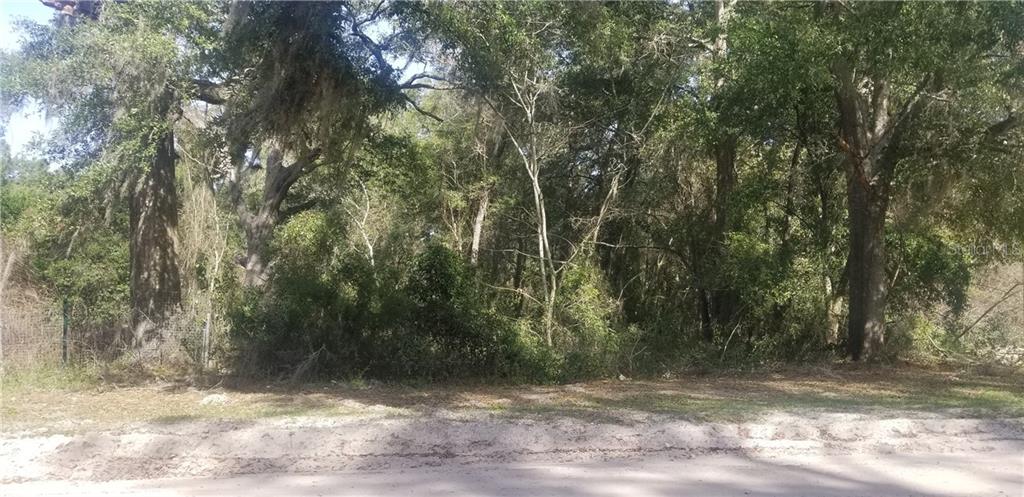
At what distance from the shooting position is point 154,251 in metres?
16.2

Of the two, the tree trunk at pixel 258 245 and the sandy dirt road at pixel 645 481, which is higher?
the tree trunk at pixel 258 245

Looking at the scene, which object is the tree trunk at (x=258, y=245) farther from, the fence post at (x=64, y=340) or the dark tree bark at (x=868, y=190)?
the dark tree bark at (x=868, y=190)

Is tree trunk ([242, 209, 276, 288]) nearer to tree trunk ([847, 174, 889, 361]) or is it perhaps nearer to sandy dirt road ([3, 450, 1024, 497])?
sandy dirt road ([3, 450, 1024, 497])

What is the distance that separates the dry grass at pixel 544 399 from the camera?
10555 mm

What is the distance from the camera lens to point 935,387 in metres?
13.5

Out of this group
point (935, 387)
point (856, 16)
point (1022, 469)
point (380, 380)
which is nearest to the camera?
point (1022, 469)

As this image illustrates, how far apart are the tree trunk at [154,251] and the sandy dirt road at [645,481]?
8659mm

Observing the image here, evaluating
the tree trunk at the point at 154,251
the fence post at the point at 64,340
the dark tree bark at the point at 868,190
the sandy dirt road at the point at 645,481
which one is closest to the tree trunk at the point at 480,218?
the tree trunk at the point at 154,251

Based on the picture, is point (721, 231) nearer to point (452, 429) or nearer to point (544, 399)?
point (544, 399)

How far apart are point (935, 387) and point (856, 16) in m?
6.00

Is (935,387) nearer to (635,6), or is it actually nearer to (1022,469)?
(1022,469)

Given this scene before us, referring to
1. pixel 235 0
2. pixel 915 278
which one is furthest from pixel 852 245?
pixel 235 0

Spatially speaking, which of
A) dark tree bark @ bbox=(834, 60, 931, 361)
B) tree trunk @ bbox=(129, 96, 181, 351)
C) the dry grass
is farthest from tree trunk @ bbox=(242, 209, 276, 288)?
dark tree bark @ bbox=(834, 60, 931, 361)

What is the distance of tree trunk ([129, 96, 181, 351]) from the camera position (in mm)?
15867
